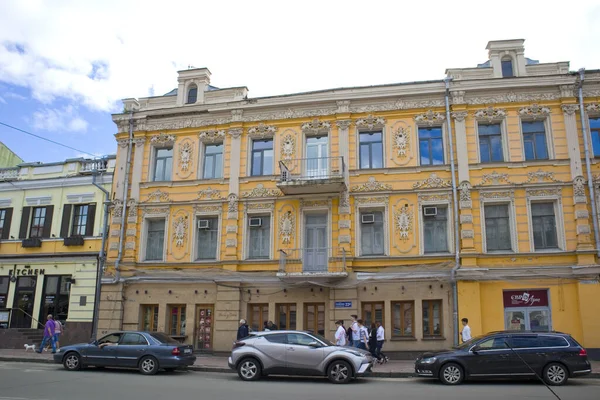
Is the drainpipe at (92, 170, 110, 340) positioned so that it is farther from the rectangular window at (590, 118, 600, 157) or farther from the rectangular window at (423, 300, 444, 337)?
the rectangular window at (590, 118, 600, 157)

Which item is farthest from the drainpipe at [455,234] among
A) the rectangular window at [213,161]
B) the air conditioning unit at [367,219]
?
the rectangular window at [213,161]

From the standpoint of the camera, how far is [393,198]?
2106 centimetres

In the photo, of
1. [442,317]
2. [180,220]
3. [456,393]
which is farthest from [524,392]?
[180,220]

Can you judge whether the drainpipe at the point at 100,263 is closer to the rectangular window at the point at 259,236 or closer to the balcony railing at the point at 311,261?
the rectangular window at the point at 259,236

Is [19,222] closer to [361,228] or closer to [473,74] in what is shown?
[361,228]

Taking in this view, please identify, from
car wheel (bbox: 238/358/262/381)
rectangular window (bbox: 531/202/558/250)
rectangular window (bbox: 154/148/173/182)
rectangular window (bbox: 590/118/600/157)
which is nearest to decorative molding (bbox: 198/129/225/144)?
rectangular window (bbox: 154/148/173/182)

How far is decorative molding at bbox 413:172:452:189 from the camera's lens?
20781mm

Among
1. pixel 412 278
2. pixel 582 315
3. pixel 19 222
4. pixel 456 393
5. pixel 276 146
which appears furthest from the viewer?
pixel 19 222

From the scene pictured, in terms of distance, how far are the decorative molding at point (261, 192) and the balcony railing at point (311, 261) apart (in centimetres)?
249

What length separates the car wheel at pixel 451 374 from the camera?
13594 mm

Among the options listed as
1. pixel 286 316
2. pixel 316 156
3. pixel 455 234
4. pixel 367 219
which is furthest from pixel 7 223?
pixel 455 234

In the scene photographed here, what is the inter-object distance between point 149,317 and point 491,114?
1670 cm

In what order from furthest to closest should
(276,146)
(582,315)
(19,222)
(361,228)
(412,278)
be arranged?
(19,222)
(276,146)
(361,228)
(412,278)
(582,315)

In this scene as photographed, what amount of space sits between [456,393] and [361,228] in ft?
33.0
